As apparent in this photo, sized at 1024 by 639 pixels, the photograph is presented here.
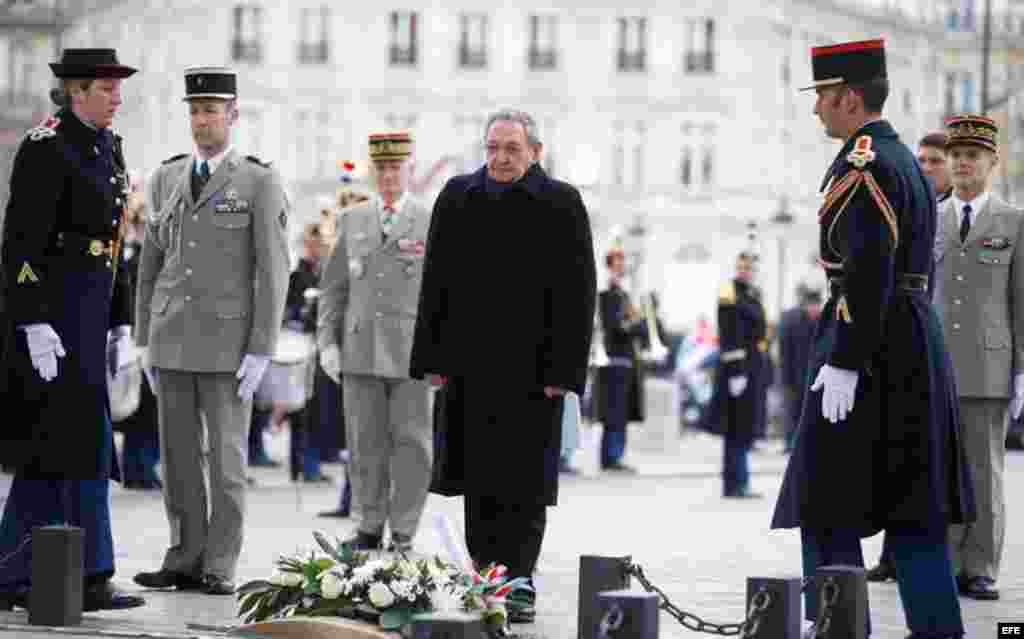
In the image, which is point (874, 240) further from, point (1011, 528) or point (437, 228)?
point (1011, 528)

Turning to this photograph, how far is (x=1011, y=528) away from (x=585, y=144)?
249 ft

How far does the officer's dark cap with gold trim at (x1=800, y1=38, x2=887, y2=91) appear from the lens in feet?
33.6

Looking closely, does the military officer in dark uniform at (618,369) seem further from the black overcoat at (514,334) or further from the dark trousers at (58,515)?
the dark trousers at (58,515)

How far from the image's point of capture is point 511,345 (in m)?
11.1

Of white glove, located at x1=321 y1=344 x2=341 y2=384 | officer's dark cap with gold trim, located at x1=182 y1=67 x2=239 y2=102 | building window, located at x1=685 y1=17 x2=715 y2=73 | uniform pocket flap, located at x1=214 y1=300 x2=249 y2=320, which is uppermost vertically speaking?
building window, located at x1=685 y1=17 x2=715 y2=73

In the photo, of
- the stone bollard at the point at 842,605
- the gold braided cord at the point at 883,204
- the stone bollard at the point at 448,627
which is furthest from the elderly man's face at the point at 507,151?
the stone bollard at the point at 448,627

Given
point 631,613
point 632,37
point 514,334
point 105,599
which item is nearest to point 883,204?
point 514,334

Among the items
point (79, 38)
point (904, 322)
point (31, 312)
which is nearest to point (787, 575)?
point (904, 322)

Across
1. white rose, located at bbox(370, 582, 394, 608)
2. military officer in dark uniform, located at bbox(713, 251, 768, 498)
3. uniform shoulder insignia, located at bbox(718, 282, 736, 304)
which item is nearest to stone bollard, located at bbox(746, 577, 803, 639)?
white rose, located at bbox(370, 582, 394, 608)

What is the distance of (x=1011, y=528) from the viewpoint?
679 inches

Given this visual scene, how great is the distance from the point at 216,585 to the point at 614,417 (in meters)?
14.4

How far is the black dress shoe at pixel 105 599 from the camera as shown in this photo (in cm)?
1097

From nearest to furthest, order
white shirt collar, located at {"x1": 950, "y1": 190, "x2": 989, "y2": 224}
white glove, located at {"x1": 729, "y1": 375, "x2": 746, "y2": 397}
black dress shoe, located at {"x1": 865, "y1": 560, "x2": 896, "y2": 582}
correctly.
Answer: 1. white shirt collar, located at {"x1": 950, "y1": 190, "x2": 989, "y2": 224}
2. black dress shoe, located at {"x1": 865, "y1": 560, "x2": 896, "y2": 582}
3. white glove, located at {"x1": 729, "y1": 375, "x2": 746, "y2": 397}

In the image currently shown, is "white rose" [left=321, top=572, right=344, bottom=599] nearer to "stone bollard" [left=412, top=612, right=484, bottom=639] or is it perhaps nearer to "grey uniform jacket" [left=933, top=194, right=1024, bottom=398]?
"stone bollard" [left=412, top=612, right=484, bottom=639]
